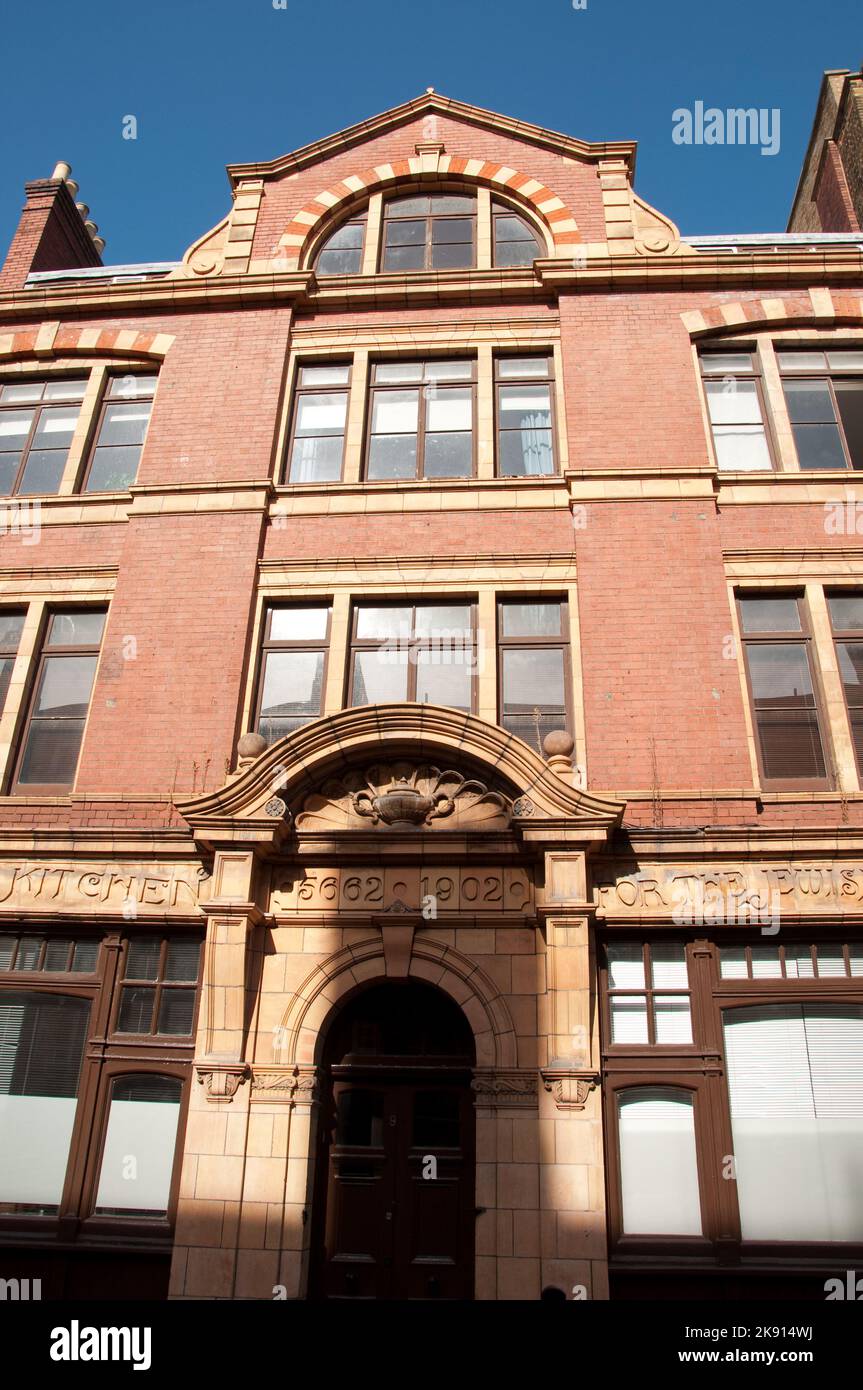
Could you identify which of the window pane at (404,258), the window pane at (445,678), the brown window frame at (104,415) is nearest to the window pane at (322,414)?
the brown window frame at (104,415)

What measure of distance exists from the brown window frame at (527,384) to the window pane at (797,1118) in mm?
7154

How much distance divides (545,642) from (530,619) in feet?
1.33

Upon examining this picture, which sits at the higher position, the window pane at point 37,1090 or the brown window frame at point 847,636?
the brown window frame at point 847,636

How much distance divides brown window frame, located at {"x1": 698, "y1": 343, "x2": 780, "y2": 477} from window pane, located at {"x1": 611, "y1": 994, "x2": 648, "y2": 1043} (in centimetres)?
688

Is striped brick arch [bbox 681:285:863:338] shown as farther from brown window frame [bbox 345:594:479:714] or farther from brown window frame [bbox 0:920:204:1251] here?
brown window frame [bbox 0:920:204:1251]

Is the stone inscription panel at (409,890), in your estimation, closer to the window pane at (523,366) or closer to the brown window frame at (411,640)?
the brown window frame at (411,640)

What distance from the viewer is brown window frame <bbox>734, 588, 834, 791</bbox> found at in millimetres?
11164

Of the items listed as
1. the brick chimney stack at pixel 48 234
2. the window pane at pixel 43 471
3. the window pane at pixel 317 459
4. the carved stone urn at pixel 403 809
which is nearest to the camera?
the carved stone urn at pixel 403 809

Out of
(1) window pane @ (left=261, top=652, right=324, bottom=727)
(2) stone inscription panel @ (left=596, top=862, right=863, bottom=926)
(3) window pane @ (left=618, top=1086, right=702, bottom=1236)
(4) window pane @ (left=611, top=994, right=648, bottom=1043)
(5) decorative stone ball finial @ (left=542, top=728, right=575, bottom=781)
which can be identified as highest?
(1) window pane @ (left=261, top=652, right=324, bottom=727)

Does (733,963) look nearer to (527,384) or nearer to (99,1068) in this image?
(99,1068)

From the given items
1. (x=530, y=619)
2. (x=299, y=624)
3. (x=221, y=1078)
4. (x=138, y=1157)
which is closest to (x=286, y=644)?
(x=299, y=624)

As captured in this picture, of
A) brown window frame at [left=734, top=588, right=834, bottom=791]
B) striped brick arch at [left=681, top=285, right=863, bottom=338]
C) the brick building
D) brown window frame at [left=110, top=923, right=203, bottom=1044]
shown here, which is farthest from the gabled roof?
brown window frame at [left=110, top=923, right=203, bottom=1044]

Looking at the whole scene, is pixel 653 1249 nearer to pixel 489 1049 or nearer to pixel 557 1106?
pixel 557 1106

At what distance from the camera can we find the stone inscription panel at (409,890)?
1041 cm
